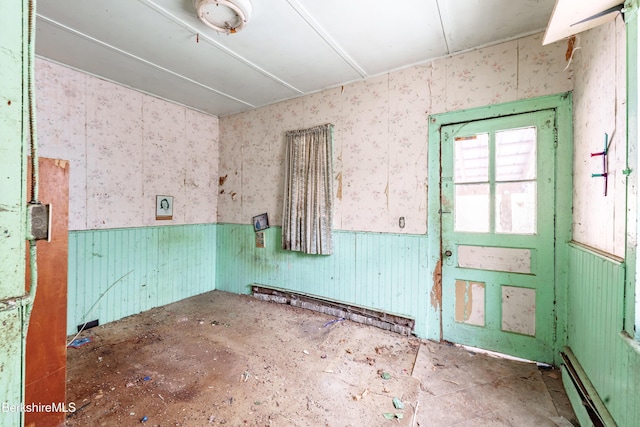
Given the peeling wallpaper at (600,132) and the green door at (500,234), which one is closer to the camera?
the peeling wallpaper at (600,132)

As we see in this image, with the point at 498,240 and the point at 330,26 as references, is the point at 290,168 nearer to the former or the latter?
the point at 330,26

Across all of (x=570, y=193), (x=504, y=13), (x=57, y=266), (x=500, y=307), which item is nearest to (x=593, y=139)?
(x=570, y=193)

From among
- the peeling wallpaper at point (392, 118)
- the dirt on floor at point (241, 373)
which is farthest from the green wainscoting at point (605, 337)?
the peeling wallpaper at point (392, 118)

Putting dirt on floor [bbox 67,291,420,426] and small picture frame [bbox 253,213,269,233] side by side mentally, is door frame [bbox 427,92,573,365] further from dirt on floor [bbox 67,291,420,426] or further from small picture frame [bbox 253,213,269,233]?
small picture frame [bbox 253,213,269,233]

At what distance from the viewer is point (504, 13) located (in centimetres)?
200

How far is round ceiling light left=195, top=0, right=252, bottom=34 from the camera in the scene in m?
1.80

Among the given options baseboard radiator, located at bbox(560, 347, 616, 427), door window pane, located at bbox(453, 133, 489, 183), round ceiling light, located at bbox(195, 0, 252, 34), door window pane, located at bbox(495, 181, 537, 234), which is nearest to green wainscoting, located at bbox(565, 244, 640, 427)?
baseboard radiator, located at bbox(560, 347, 616, 427)

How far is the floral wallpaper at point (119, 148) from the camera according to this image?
2.70 m

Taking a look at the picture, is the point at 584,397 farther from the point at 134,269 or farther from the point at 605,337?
the point at 134,269

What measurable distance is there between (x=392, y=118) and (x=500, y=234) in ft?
5.05

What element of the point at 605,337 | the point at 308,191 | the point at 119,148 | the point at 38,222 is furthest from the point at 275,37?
the point at 605,337

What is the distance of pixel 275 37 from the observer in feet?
7.50

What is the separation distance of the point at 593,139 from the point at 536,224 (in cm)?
77

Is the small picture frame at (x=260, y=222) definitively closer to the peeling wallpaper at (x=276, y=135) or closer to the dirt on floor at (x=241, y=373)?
the peeling wallpaper at (x=276, y=135)
